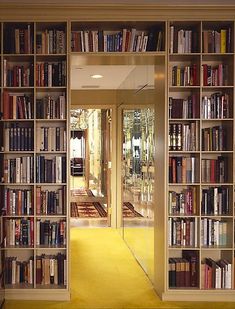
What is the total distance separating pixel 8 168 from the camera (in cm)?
436

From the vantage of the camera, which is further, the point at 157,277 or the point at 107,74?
the point at 107,74

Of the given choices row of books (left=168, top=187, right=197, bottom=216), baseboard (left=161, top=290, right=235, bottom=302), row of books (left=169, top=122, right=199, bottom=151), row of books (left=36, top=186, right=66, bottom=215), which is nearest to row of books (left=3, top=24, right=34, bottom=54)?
row of books (left=36, top=186, right=66, bottom=215)

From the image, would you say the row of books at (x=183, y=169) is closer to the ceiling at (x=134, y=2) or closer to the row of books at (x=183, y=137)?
the row of books at (x=183, y=137)

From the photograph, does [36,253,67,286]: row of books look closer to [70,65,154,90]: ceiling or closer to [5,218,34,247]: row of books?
[5,218,34,247]: row of books

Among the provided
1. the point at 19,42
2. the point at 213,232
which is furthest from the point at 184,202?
the point at 19,42

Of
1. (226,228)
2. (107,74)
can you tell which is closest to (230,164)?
(226,228)

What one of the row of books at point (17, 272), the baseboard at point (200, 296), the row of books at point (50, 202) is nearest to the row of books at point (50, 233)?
the row of books at point (50, 202)

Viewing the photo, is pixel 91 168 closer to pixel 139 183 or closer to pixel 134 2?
pixel 139 183

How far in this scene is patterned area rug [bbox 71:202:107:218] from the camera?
372 inches

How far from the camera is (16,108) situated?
4320 mm

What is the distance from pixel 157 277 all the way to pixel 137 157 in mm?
1852

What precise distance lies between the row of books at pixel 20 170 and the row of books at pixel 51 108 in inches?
17.6

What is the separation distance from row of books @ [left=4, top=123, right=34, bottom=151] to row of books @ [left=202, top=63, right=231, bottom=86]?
1783 mm

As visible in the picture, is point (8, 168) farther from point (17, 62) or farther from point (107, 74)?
point (107, 74)
